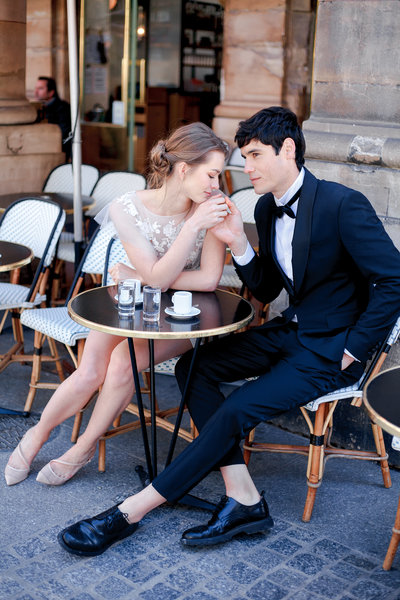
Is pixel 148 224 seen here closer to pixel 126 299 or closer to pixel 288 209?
pixel 126 299

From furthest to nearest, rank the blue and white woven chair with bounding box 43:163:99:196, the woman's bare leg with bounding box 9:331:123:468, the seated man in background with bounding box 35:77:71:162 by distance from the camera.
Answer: the seated man in background with bounding box 35:77:71:162, the blue and white woven chair with bounding box 43:163:99:196, the woman's bare leg with bounding box 9:331:123:468

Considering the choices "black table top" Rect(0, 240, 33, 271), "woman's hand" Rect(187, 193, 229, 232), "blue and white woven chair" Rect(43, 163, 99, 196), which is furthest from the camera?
"blue and white woven chair" Rect(43, 163, 99, 196)

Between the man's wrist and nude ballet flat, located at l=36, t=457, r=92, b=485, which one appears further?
nude ballet flat, located at l=36, t=457, r=92, b=485

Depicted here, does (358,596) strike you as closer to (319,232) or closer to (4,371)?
(319,232)

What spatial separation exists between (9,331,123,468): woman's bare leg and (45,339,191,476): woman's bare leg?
10 centimetres

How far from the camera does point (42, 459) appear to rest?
367 cm

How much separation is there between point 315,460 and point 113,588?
0.98 metres

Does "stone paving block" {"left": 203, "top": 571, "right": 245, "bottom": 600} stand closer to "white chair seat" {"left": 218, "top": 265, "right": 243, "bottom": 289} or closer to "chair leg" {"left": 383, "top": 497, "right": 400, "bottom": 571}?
"chair leg" {"left": 383, "top": 497, "right": 400, "bottom": 571}

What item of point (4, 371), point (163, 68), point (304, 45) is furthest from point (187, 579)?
point (163, 68)

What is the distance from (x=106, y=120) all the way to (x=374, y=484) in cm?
817

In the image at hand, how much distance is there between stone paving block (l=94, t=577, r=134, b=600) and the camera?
2.63 metres

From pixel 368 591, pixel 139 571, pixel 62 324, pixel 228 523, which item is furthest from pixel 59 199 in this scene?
pixel 368 591

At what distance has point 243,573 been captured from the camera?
278cm

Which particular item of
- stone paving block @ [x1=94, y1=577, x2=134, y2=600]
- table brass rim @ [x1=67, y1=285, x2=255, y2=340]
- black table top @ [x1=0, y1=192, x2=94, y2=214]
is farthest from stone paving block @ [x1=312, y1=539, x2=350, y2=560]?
black table top @ [x1=0, y1=192, x2=94, y2=214]
